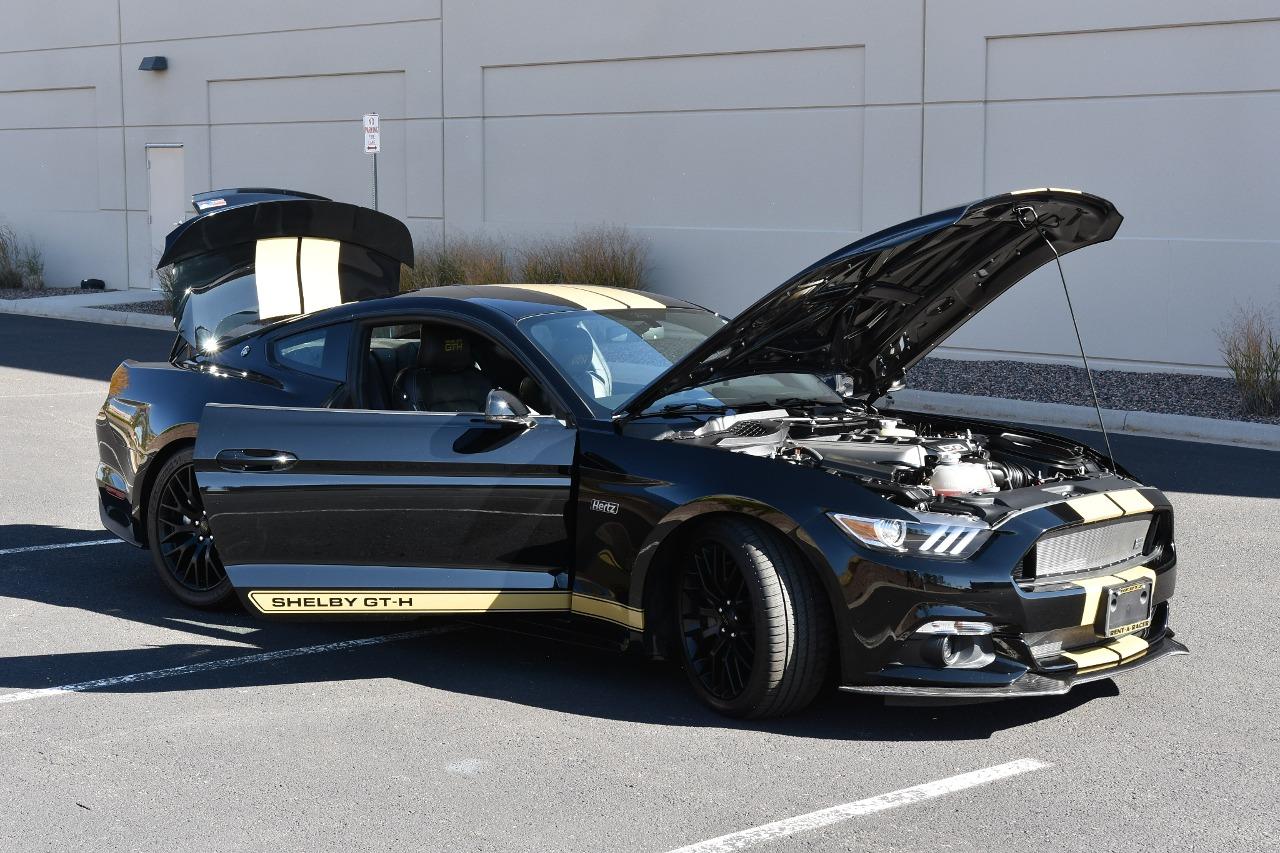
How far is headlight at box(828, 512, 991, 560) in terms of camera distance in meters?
5.02

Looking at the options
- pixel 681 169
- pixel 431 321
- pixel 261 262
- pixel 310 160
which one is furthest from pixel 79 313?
pixel 431 321

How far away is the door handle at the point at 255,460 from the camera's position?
6.10 meters

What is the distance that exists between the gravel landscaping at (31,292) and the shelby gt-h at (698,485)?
20460 mm

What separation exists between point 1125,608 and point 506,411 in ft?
7.64

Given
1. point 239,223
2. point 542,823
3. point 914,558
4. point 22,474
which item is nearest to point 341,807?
point 542,823

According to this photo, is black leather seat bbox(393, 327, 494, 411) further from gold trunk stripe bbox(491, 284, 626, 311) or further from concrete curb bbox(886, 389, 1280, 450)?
concrete curb bbox(886, 389, 1280, 450)

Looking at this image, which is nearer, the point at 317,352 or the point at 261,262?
the point at 317,352

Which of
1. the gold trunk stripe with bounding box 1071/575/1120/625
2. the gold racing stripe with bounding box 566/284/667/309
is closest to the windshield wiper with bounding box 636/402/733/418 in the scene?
the gold racing stripe with bounding box 566/284/667/309

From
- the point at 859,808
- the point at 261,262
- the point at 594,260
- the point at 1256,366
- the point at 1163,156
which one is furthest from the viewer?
the point at 594,260

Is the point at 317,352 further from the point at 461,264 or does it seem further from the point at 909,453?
the point at 461,264

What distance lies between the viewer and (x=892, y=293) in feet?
19.9

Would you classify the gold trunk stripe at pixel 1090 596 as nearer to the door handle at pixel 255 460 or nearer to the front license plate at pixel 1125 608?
the front license plate at pixel 1125 608

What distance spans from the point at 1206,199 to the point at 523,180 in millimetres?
9588

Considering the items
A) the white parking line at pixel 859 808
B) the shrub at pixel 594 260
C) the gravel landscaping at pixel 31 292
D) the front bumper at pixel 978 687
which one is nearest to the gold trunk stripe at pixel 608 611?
the front bumper at pixel 978 687
